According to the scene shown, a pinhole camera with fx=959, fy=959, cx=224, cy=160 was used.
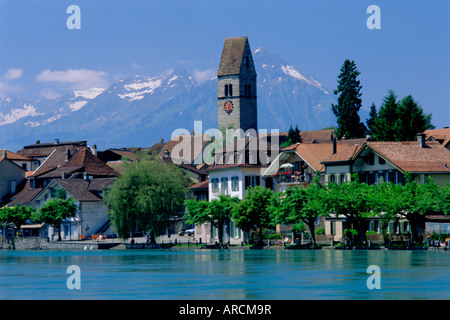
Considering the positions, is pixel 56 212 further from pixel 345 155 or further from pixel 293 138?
pixel 293 138

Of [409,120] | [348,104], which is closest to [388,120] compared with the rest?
[409,120]

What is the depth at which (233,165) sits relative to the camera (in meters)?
106

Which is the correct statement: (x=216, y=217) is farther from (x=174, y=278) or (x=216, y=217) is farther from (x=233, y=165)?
(x=174, y=278)

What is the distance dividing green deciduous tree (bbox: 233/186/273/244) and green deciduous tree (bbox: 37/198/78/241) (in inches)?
1374

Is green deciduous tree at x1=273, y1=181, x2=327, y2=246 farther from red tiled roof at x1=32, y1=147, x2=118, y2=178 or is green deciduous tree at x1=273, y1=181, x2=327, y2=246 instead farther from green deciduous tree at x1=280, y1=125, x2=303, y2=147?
green deciduous tree at x1=280, y1=125, x2=303, y2=147

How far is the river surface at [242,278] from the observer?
137 ft

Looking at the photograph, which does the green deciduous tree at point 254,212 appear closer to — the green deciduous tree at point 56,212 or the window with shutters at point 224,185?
the window with shutters at point 224,185

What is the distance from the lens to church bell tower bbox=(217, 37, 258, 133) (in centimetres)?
17600

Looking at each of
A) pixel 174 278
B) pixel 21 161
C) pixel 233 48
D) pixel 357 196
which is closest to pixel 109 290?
pixel 174 278

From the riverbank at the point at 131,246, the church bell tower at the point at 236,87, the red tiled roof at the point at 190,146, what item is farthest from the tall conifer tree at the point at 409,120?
the red tiled roof at the point at 190,146

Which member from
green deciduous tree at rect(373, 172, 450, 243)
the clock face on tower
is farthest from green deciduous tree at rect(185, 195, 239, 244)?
the clock face on tower

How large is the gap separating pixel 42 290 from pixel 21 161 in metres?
116

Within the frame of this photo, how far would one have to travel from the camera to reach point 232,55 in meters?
177

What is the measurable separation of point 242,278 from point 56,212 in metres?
75.0
